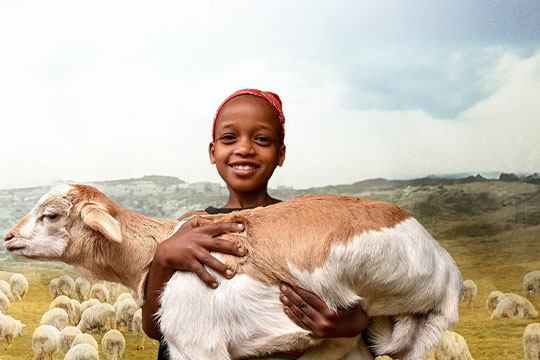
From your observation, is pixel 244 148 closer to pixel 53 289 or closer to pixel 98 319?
pixel 98 319

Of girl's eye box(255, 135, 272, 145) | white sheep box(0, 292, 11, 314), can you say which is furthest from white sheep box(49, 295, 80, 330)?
girl's eye box(255, 135, 272, 145)

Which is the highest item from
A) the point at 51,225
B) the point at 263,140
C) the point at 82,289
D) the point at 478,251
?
the point at 263,140

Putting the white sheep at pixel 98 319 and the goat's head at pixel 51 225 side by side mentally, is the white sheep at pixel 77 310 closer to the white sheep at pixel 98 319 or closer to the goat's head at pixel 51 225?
the white sheep at pixel 98 319

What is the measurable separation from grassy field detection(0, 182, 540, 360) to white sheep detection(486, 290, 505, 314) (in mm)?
33

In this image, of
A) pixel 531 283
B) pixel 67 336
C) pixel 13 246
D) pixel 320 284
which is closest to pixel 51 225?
pixel 13 246

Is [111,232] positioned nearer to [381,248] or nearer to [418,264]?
[381,248]

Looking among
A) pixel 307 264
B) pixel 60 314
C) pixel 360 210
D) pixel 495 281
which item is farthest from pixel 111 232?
pixel 495 281

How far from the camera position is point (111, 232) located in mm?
1642

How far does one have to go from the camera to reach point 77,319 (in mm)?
4188

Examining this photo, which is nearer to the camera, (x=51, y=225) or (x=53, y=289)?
(x=51, y=225)

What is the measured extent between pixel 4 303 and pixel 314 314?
381 cm

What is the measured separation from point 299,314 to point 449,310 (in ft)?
1.49

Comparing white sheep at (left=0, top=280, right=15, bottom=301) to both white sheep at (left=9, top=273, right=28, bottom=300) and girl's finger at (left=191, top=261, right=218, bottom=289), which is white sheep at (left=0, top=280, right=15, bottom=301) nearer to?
white sheep at (left=9, top=273, right=28, bottom=300)

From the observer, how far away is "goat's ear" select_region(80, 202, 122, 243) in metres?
1.64
